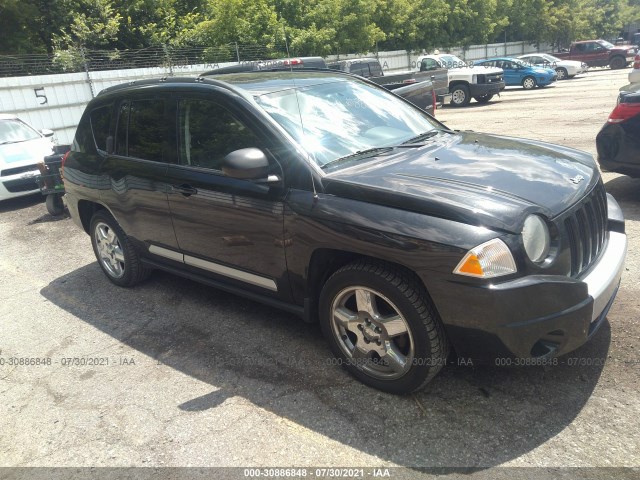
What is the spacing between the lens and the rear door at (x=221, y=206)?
346 centimetres

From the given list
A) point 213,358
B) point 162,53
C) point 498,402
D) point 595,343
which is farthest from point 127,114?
point 162,53

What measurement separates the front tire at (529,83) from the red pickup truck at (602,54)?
42.9 feet

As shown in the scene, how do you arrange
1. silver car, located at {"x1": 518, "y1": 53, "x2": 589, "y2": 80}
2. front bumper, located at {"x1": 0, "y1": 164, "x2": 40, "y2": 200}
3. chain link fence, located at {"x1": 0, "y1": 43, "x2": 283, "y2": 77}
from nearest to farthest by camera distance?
1. front bumper, located at {"x1": 0, "y1": 164, "x2": 40, "y2": 200}
2. chain link fence, located at {"x1": 0, "y1": 43, "x2": 283, "y2": 77}
3. silver car, located at {"x1": 518, "y1": 53, "x2": 589, "y2": 80}

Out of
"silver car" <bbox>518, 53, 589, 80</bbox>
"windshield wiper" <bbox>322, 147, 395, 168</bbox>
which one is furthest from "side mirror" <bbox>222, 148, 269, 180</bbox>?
"silver car" <bbox>518, 53, 589, 80</bbox>

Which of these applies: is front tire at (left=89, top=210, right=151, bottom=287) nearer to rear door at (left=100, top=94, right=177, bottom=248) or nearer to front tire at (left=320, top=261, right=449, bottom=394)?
rear door at (left=100, top=94, right=177, bottom=248)

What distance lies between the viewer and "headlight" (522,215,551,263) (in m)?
2.69

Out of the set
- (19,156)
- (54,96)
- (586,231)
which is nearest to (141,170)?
(586,231)

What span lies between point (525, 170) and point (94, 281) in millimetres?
4280

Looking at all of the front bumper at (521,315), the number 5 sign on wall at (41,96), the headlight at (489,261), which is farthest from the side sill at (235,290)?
the number 5 sign on wall at (41,96)

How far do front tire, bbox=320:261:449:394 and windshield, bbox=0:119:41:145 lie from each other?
29.5ft

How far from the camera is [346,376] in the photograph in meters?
3.38

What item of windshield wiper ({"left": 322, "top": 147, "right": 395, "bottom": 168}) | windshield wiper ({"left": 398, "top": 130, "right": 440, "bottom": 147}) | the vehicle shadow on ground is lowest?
the vehicle shadow on ground

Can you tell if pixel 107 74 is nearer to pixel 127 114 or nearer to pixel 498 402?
pixel 127 114

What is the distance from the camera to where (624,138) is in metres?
5.71
